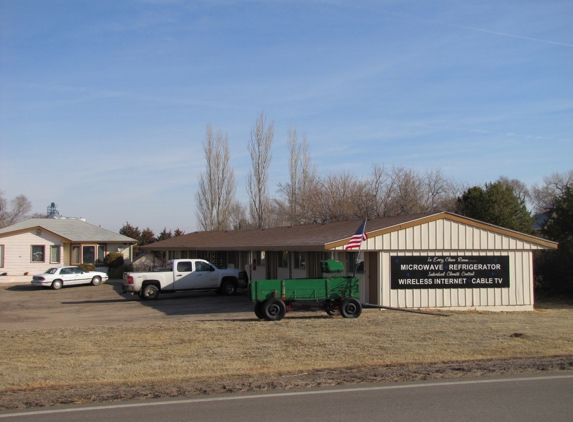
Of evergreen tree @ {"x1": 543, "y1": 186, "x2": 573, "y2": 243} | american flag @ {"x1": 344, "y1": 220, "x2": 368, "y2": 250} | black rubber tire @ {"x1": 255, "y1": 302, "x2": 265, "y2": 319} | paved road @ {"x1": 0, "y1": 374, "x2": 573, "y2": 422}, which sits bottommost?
paved road @ {"x1": 0, "y1": 374, "x2": 573, "y2": 422}

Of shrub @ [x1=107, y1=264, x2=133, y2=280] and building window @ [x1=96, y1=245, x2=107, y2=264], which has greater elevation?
building window @ [x1=96, y1=245, x2=107, y2=264]

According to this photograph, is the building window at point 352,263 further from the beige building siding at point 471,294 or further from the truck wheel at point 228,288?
the truck wheel at point 228,288

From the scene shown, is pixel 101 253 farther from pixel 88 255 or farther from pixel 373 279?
pixel 373 279

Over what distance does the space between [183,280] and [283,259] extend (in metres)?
5.07

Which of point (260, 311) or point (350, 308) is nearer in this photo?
point (260, 311)

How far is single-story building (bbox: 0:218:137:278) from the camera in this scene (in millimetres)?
39375

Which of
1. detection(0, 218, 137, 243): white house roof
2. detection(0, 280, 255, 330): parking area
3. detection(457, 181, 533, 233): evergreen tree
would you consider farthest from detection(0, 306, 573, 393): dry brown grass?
detection(0, 218, 137, 243): white house roof

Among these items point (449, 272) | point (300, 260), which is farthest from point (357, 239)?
point (300, 260)

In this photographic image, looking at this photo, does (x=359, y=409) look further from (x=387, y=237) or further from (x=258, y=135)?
(x=258, y=135)

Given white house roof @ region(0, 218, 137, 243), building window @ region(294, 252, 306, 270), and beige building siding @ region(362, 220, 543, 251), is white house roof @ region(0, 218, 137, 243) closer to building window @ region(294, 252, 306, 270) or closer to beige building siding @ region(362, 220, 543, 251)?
building window @ region(294, 252, 306, 270)

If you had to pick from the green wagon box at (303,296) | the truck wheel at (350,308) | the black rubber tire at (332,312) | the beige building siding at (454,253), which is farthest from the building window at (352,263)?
the truck wheel at (350,308)

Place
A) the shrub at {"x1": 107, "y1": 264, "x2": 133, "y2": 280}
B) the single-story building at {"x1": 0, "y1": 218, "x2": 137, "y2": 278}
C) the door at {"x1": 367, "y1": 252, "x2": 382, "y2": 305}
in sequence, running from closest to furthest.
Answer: the door at {"x1": 367, "y1": 252, "x2": 382, "y2": 305}, the single-story building at {"x1": 0, "y1": 218, "x2": 137, "y2": 278}, the shrub at {"x1": 107, "y1": 264, "x2": 133, "y2": 280}

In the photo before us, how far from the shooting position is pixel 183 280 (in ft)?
88.9

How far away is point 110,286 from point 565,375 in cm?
3034
